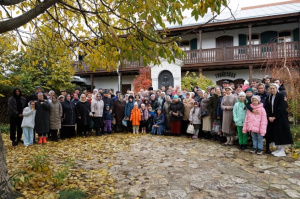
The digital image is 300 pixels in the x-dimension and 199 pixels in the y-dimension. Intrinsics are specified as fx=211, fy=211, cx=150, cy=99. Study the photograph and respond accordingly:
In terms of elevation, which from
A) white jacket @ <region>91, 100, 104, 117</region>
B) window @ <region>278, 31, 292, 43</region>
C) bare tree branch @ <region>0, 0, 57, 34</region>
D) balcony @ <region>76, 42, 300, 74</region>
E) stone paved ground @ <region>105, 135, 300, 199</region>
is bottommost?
stone paved ground @ <region>105, 135, 300, 199</region>

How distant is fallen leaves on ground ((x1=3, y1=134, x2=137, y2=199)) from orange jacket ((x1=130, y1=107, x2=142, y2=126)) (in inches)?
82.9

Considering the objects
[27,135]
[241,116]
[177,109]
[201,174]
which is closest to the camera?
[201,174]

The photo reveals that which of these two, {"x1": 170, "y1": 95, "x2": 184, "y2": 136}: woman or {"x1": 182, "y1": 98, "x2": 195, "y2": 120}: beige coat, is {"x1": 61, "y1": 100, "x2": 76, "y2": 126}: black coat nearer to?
{"x1": 170, "y1": 95, "x2": 184, "y2": 136}: woman

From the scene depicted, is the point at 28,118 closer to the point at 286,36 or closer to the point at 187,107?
the point at 187,107

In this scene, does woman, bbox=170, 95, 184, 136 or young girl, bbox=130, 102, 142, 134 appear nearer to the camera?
woman, bbox=170, 95, 184, 136

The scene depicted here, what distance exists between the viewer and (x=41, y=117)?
695cm

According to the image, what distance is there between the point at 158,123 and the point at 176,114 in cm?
100

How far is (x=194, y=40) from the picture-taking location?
19000mm

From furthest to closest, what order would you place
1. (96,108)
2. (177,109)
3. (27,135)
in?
(96,108) → (177,109) → (27,135)

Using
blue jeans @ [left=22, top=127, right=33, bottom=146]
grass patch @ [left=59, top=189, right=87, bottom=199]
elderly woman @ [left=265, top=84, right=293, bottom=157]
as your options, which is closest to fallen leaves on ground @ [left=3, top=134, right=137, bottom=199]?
grass patch @ [left=59, top=189, right=87, bottom=199]

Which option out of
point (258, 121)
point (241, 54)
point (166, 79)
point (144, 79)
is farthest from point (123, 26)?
point (241, 54)

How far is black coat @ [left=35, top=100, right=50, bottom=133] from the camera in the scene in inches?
272

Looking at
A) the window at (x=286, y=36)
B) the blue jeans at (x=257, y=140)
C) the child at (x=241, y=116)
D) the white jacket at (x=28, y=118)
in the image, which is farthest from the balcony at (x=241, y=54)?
the blue jeans at (x=257, y=140)

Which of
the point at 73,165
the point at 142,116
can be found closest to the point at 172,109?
Result: the point at 142,116
